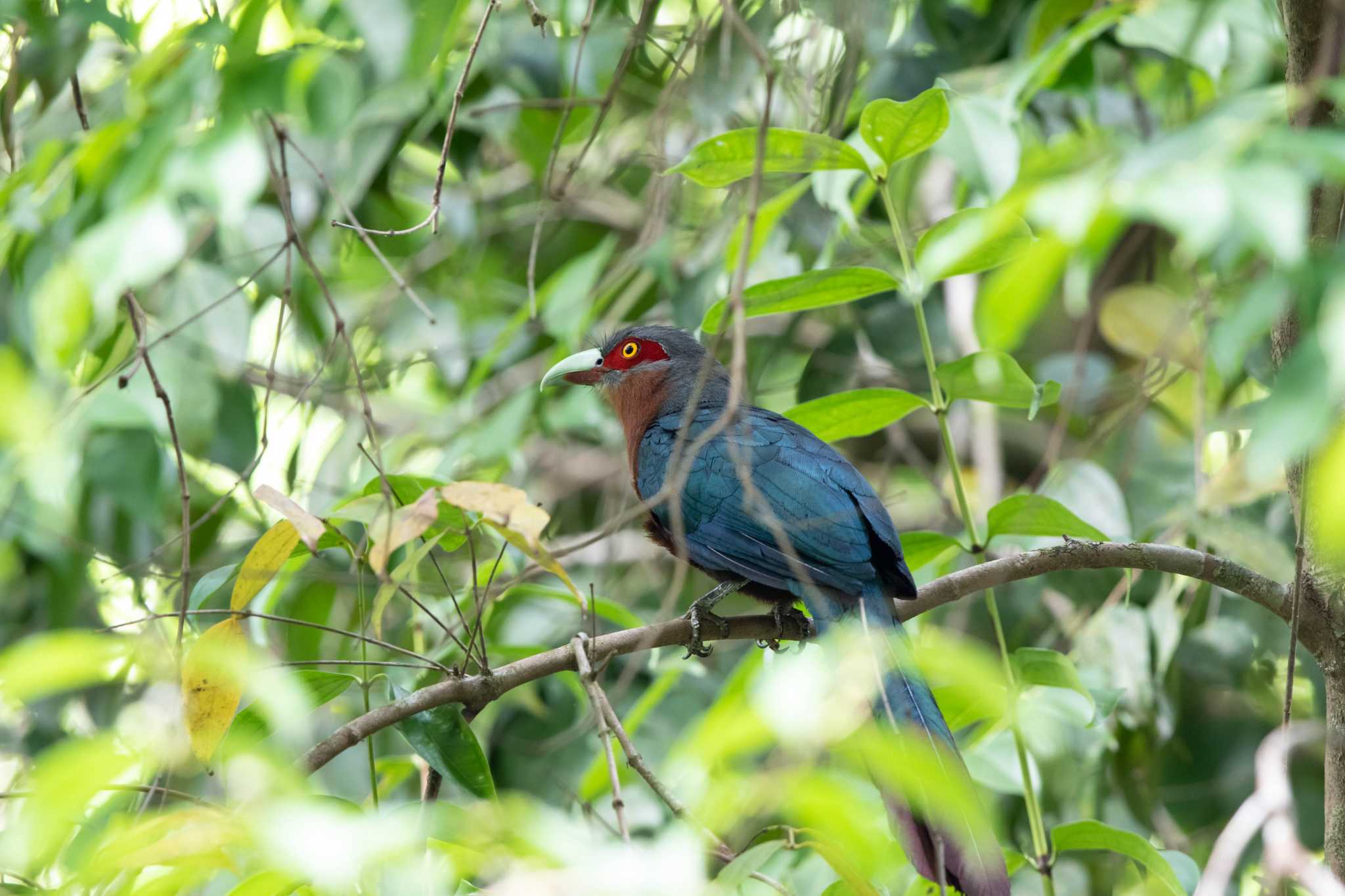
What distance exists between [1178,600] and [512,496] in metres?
3.23

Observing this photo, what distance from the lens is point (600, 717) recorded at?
203 cm

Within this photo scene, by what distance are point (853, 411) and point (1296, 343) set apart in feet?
3.22

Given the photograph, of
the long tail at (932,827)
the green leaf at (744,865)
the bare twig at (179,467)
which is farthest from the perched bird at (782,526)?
the bare twig at (179,467)

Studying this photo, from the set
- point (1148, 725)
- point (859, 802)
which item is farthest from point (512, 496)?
point (1148, 725)

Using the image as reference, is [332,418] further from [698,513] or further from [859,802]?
[859,802]

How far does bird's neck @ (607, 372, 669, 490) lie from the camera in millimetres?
4305

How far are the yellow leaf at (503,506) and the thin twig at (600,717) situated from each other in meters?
0.30

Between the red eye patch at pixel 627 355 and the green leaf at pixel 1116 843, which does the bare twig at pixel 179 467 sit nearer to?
the red eye patch at pixel 627 355

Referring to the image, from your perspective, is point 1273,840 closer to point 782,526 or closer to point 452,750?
point 452,750

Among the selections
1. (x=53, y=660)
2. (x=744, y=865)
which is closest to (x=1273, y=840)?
(x=744, y=865)

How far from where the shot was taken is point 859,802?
53.4 inches

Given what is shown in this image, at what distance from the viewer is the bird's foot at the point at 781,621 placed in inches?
131

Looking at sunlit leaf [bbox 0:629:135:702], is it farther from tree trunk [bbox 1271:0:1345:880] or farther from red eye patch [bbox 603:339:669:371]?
red eye patch [bbox 603:339:669:371]

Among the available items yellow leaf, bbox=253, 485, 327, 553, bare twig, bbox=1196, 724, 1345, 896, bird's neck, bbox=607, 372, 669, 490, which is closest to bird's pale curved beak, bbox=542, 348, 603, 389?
bird's neck, bbox=607, 372, 669, 490
